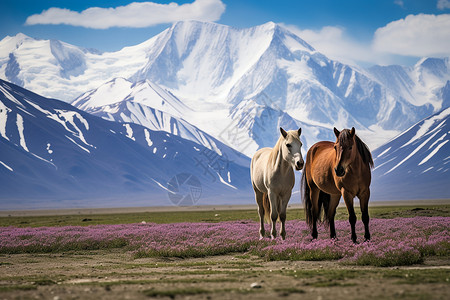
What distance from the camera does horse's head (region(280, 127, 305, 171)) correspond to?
820 inches

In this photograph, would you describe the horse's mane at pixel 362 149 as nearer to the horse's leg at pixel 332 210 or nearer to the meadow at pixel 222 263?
the horse's leg at pixel 332 210

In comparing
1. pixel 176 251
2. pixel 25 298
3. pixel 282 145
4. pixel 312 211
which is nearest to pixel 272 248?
pixel 312 211

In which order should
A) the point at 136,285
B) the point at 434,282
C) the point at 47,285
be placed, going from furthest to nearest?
1. the point at 47,285
2. the point at 136,285
3. the point at 434,282

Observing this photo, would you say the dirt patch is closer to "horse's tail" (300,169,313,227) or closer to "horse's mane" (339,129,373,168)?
"horse's tail" (300,169,313,227)

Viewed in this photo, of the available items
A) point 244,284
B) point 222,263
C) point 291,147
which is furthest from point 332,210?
point 244,284

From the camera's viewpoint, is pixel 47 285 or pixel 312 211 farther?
pixel 312 211

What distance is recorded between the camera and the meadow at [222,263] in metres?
13.0

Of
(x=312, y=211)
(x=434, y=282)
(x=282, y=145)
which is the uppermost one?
(x=282, y=145)

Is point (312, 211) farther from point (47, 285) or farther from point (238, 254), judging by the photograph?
point (47, 285)

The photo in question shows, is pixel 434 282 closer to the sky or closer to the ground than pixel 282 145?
closer to the ground

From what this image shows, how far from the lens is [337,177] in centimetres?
1884

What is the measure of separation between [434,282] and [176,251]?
13048 mm

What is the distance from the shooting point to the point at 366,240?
65.0 feet

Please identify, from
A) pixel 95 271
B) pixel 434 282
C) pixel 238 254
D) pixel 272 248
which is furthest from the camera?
pixel 238 254
